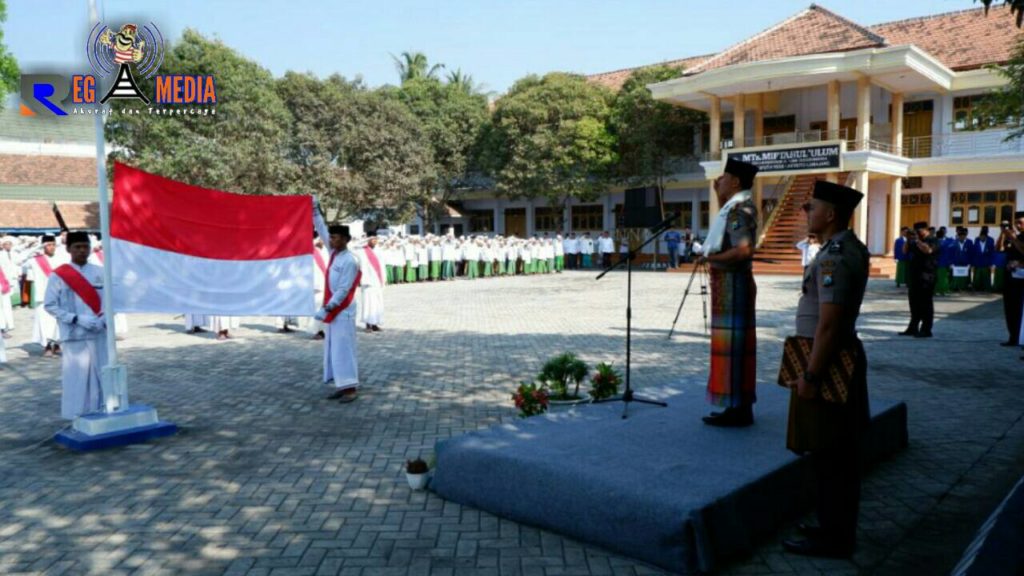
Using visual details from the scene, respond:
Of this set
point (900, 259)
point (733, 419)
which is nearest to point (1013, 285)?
point (733, 419)

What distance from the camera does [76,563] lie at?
3705 mm

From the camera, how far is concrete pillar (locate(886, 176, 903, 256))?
26297 millimetres

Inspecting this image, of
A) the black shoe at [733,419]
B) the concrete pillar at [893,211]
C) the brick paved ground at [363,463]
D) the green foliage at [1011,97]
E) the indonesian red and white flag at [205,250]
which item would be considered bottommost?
the brick paved ground at [363,463]

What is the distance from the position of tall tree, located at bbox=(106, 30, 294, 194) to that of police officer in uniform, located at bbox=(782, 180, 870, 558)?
2473 cm

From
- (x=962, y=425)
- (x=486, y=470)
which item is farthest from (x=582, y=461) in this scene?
(x=962, y=425)

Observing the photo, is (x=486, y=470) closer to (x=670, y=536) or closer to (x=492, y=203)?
(x=670, y=536)

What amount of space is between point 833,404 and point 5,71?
31553 millimetres

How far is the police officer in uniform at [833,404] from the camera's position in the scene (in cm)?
336


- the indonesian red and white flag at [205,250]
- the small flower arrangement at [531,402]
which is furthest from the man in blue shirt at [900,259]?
the indonesian red and white flag at [205,250]

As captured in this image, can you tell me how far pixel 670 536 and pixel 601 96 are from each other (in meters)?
32.2

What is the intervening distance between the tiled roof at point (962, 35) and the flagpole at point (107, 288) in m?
27.8

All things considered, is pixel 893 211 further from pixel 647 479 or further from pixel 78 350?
pixel 78 350

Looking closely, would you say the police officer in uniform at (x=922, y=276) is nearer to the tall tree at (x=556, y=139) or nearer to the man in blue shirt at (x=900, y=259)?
the man in blue shirt at (x=900, y=259)

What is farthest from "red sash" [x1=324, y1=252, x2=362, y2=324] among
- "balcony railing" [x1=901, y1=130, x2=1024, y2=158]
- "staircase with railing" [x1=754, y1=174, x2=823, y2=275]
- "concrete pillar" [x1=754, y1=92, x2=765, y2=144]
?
"balcony railing" [x1=901, y1=130, x2=1024, y2=158]
